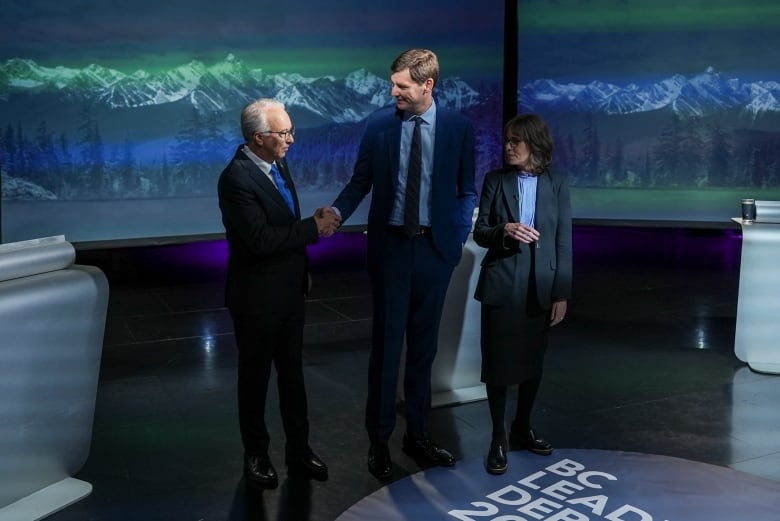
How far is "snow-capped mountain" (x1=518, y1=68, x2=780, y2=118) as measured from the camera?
344 inches

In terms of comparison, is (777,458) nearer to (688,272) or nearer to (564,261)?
(564,261)

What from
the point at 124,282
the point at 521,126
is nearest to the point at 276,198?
the point at 521,126

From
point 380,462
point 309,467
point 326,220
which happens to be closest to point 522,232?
point 326,220

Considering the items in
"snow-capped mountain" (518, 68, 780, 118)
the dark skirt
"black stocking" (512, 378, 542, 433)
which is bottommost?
"black stocking" (512, 378, 542, 433)

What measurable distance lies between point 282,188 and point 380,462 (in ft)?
3.76

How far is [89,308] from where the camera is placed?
3.32 meters

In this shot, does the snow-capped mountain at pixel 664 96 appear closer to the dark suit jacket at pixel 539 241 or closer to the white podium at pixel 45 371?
the dark suit jacket at pixel 539 241

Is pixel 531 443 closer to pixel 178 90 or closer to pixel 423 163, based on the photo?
pixel 423 163

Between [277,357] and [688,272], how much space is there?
5557 millimetres

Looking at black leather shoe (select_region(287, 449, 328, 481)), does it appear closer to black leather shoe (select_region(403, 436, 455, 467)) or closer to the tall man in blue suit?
the tall man in blue suit

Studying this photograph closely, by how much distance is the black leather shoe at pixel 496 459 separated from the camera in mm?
3520

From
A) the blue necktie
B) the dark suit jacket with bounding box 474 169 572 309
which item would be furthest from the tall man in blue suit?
the blue necktie

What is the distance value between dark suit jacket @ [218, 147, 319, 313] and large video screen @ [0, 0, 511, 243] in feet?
17.0

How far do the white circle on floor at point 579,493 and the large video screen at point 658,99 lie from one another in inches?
232
